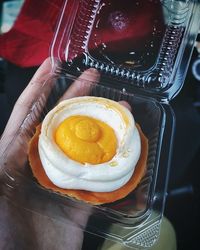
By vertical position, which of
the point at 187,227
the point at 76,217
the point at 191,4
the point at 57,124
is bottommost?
the point at 187,227

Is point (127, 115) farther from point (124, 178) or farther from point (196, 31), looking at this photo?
point (196, 31)

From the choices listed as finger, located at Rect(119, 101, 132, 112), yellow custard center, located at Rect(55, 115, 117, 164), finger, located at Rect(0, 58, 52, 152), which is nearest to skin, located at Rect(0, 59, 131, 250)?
finger, located at Rect(0, 58, 52, 152)

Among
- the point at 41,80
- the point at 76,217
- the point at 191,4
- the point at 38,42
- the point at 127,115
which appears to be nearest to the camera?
the point at 76,217

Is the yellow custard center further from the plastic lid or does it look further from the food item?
the plastic lid

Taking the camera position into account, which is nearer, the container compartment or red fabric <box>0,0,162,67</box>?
the container compartment

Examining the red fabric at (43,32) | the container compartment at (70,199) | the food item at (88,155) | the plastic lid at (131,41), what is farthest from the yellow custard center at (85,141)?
the red fabric at (43,32)

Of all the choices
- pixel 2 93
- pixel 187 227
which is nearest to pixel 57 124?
pixel 2 93
